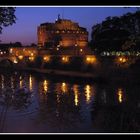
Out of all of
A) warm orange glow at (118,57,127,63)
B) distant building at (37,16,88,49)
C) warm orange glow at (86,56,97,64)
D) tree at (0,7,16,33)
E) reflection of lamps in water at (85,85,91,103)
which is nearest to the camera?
tree at (0,7,16,33)

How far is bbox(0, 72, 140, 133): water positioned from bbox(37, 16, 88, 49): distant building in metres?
40.1

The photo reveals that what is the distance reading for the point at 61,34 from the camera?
2702 inches

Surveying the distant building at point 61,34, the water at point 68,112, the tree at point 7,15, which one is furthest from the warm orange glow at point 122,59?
the distant building at point 61,34

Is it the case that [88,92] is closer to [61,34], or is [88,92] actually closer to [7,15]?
[7,15]

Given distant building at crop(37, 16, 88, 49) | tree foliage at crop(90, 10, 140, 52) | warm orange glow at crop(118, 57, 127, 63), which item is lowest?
warm orange glow at crop(118, 57, 127, 63)

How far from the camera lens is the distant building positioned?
221 ft

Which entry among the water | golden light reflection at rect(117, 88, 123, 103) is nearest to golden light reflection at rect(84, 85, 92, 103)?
the water

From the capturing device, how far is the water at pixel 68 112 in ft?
28.7

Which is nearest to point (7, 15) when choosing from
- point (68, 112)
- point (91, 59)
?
point (68, 112)

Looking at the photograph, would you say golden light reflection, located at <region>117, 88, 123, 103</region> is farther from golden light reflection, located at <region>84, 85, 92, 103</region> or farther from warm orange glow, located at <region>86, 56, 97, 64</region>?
warm orange glow, located at <region>86, 56, 97, 64</region>

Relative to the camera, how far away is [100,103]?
62.1 feet

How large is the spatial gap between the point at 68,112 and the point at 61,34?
56.1m

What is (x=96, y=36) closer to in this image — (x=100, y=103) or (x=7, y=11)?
(x=100, y=103)

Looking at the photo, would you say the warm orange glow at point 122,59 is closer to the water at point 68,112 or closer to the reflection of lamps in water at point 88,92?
the water at point 68,112
